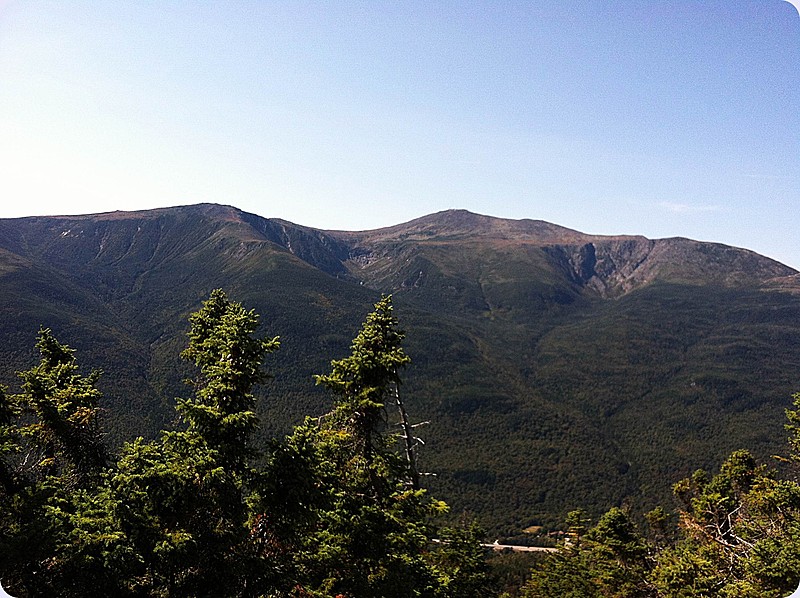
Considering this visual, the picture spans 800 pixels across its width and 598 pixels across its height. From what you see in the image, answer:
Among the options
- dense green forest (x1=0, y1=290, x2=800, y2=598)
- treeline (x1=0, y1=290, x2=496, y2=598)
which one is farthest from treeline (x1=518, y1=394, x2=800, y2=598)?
treeline (x1=0, y1=290, x2=496, y2=598)

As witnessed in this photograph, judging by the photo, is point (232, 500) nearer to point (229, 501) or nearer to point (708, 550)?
point (229, 501)

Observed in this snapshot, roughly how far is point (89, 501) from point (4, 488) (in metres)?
3.31

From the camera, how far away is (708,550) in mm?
20109

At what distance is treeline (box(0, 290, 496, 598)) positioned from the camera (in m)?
10.2

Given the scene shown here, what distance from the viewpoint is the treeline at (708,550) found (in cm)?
1519

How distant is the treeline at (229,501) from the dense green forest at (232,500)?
0.13 feet

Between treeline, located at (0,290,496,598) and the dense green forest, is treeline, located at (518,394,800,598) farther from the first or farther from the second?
treeline, located at (0,290,496,598)

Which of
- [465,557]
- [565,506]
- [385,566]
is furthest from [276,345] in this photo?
[565,506]

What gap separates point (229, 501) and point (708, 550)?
1977cm

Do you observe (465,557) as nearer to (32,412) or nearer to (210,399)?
(210,399)

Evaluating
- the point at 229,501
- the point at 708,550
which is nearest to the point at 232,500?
the point at 229,501

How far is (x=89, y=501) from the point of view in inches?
442

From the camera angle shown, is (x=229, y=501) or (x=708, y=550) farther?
(x=708, y=550)

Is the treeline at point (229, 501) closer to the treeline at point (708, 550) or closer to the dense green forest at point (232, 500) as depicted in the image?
the dense green forest at point (232, 500)
